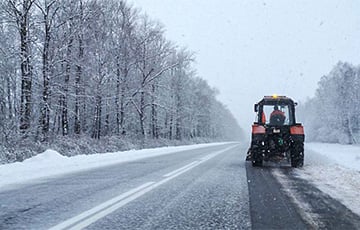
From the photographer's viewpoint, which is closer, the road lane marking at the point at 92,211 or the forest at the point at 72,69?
the road lane marking at the point at 92,211

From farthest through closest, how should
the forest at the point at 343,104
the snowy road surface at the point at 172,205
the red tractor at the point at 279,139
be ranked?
1. the forest at the point at 343,104
2. the red tractor at the point at 279,139
3. the snowy road surface at the point at 172,205

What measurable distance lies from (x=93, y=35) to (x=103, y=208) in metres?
22.8

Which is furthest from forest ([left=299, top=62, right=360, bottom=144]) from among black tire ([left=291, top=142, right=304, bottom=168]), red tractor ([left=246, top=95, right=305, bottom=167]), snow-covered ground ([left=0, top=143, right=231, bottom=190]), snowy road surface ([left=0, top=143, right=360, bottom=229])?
snowy road surface ([left=0, top=143, right=360, bottom=229])

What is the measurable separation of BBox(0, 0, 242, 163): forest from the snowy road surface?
7234mm

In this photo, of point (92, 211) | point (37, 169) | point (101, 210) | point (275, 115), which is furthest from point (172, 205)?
point (275, 115)

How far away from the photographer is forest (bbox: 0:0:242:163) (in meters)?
17.7

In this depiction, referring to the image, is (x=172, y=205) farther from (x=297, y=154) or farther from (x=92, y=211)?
(x=297, y=154)

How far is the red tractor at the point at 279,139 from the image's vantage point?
42.1ft

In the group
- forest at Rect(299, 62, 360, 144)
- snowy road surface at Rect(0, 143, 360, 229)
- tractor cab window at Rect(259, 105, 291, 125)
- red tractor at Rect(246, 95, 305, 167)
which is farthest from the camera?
forest at Rect(299, 62, 360, 144)

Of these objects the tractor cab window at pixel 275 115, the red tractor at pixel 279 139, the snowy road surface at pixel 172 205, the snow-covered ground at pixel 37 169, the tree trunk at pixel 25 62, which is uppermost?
the tree trunk at pixel 25 62

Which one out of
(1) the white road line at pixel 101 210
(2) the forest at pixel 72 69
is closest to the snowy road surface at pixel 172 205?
(1) the white road line at pixel 101 210

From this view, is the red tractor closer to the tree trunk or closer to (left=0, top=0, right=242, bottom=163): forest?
(left=0, top=0, right=242, bottom=163): forest

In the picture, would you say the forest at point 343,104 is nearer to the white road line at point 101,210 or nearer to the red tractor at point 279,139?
the red tractor at point 279,139

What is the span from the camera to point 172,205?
5695mm
